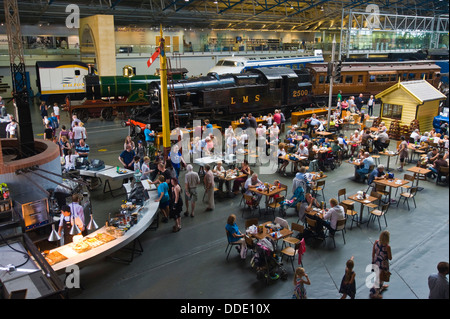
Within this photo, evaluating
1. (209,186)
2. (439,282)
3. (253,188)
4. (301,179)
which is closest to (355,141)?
(301,179)

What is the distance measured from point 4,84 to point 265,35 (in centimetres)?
2985

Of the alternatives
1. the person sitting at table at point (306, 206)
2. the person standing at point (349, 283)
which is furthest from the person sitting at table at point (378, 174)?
the person standing at point (349, 283)

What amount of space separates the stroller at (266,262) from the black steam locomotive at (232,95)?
11604 millimetres

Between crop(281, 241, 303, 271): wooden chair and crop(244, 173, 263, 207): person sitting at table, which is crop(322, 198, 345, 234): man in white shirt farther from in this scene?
crop(244, 173, 263, 207): person sitting at table

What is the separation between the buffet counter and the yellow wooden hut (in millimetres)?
14639

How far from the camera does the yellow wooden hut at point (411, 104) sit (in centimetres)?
1798

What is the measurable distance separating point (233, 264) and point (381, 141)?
10218mm

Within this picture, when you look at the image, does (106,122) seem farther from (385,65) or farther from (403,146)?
(385,65)

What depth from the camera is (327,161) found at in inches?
574

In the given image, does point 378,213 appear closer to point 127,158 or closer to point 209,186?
point 209,186

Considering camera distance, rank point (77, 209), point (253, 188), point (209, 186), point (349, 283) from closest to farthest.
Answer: point (349, 283) < point (77, 209) < point (253, 188) < point (209, 186)

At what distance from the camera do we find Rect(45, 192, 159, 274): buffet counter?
698 cm

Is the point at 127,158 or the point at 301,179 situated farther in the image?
the point at 127,158

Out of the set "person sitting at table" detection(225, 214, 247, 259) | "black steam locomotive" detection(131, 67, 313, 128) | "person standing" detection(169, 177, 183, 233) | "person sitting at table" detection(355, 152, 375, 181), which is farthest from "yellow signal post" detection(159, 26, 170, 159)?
"person sitting at table" detection(355, 152, 375, 181)
